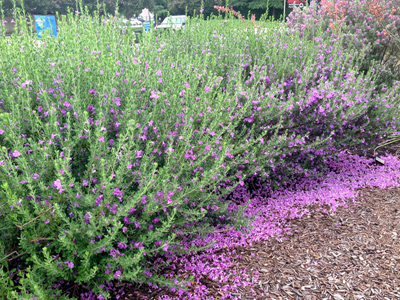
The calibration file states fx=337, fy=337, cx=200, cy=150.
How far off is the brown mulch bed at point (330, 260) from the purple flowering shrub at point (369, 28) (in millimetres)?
3752

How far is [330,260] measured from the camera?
3.10 metres

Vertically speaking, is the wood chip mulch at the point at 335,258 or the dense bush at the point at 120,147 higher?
the dense bush at the point at 120,147

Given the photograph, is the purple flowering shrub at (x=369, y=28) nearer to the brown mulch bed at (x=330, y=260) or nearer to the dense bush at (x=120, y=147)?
the dense bush at (x=120, y=147)

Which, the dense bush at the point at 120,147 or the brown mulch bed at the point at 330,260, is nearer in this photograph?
the dense bush at the point at 120,147

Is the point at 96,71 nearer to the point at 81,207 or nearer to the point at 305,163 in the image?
the point at 81,207

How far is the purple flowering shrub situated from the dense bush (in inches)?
82.2

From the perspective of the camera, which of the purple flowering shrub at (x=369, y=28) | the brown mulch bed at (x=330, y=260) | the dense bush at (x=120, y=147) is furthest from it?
the purple flowering shrub at (x=369, y=28)

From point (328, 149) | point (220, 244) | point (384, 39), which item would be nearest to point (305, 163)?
point (328, 149)

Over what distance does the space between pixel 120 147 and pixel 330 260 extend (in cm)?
222

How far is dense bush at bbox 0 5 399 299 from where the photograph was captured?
204 cm

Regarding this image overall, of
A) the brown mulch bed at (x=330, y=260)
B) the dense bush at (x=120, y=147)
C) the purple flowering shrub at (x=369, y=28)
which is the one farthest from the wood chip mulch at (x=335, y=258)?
the purple flowering shrub at (x=369, y=28)

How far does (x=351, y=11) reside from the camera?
6934mm

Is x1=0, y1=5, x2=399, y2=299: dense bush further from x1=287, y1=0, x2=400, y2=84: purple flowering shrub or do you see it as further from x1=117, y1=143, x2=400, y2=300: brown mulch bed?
x1=287, y1=0, x2=400, y2=84: purple flowering shrub

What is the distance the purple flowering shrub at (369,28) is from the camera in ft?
21.1
